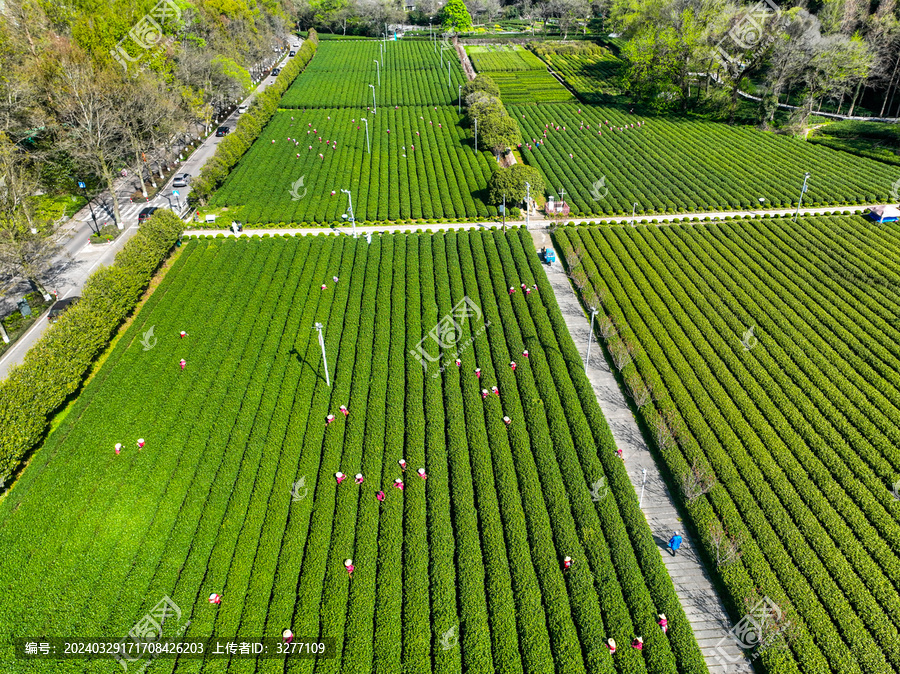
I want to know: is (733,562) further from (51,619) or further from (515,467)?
(51,619)

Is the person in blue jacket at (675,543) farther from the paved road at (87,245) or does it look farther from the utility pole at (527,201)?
the paved road at (87,245)

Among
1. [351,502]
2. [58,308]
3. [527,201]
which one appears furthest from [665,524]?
[58,308]

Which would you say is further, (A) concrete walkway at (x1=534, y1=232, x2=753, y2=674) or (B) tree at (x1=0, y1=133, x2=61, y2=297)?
(B) tree at (x1=0, y1=133, x2=61, y2=297)

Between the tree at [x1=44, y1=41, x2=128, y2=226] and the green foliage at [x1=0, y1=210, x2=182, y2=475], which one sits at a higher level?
the tree at [x1=44, y1=41, x2=128, y2=226]

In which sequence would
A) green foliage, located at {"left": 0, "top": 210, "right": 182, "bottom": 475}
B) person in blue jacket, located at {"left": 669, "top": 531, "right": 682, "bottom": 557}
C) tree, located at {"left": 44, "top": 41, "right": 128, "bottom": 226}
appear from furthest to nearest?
tree, located at {"left": 44, "top": 41, "right": 128, "bottom": 226} → green foliage, located at {"left": 0, "top": 210, "right": 182, "bottom": 475} → person in blue jacket, located at {"left": 669, "top": 531, "right": 682, "bottom": 557}

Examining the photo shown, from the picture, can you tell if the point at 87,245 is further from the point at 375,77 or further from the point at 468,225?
the point at 375,77

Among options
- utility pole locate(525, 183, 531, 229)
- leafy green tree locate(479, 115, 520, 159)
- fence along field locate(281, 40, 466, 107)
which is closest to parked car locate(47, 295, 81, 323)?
utility pole locate(525, 183, 531, 229)

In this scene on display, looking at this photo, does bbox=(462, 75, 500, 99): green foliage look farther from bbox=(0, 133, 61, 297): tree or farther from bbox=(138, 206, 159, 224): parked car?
bbox=(0, 133, 61, 297): tree

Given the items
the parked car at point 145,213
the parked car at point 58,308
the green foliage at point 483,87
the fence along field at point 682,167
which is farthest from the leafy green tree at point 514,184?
Result: the parked car at point 58,308
